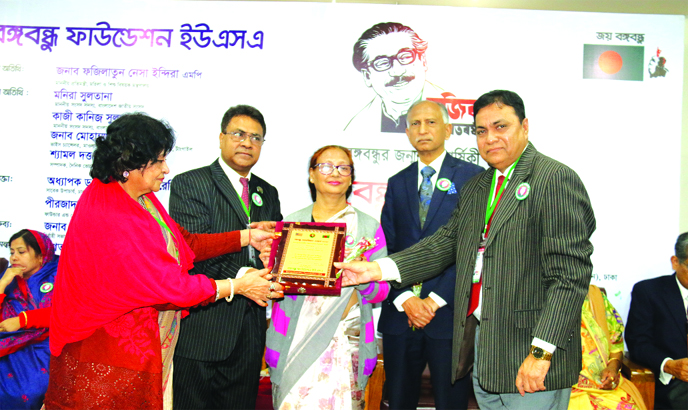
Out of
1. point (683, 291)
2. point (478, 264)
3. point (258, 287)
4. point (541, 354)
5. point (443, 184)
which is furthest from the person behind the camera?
point (683, 291)

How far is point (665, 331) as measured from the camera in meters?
3.90

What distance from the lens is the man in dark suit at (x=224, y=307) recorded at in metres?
2.97

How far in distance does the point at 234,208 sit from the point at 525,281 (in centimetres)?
191

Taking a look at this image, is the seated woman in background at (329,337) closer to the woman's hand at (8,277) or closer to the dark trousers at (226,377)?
the dark trousers at (226,377)

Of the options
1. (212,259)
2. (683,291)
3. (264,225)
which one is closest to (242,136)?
(264,225)

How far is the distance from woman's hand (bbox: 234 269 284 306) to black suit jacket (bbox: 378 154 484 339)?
0.91m

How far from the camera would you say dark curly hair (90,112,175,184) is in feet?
7.42

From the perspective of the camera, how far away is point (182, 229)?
2990mm

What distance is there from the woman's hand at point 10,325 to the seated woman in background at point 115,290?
1787 millimetres

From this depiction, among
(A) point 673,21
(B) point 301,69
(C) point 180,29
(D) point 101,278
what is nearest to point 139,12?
(C) point 180,29

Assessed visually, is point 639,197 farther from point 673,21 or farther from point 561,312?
point 561,312

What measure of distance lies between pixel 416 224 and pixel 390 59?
7.01 feet

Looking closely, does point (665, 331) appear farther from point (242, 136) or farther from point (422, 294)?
point (242, 136)

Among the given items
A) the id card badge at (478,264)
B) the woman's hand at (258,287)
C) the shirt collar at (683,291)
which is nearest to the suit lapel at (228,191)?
the woman's hand at (258,287)
